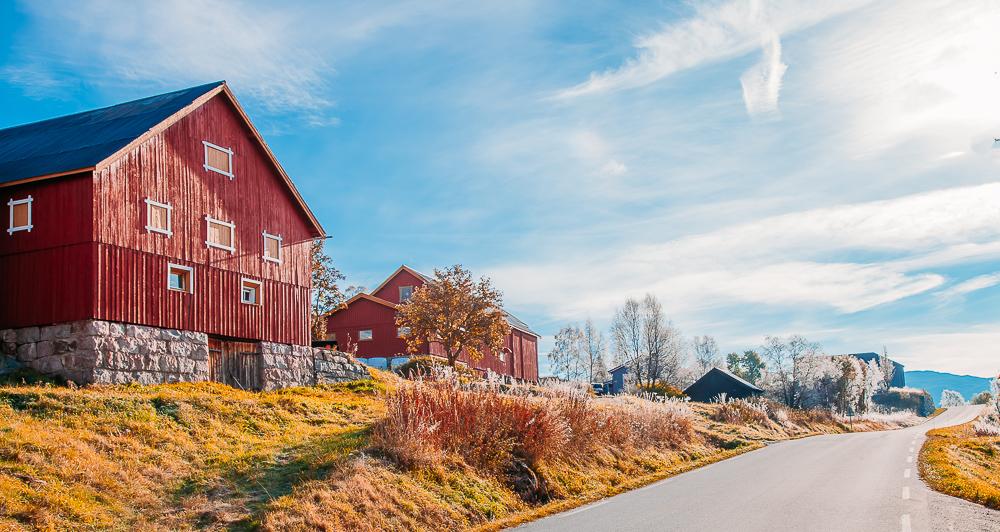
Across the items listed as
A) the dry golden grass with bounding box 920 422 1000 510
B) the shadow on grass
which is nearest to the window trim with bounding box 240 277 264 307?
the shadow on grass

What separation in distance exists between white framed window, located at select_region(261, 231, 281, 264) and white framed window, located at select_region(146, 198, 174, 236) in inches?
172

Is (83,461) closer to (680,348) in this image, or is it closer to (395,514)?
(395,514)

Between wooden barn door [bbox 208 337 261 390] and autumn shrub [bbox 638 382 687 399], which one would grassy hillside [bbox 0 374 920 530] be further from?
autumn shrub [bbox 638 382 687 399]

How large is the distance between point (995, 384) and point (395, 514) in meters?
78.2

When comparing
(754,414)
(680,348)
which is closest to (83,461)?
(754,414)

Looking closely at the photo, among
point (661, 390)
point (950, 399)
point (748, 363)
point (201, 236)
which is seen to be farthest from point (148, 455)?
point (950, 399)

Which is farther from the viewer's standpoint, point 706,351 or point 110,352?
point 706,351

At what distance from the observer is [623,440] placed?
19.8 meters

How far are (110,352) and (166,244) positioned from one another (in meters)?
4.00

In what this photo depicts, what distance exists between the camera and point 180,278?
2448 cm

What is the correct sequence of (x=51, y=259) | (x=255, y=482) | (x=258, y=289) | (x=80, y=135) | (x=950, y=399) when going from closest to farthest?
(x=255, y=482) → (x=51, y=259) → (x=80, y=135) → (x=258, y=289) → (x=950, y=399)

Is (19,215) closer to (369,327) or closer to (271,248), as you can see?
(271,248)

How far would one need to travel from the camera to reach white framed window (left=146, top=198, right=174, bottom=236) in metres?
23.3

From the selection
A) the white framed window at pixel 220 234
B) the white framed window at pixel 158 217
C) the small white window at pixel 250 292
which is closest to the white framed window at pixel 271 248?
the small white window at pixel 250 292
